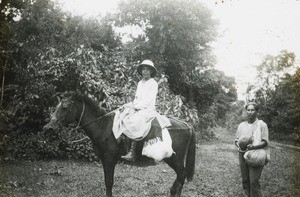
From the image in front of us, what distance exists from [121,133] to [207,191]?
10.8 ft

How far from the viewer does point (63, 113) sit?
626 cm

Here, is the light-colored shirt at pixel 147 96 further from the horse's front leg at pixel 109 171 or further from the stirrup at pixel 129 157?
the horse's front leg at pixel 109 171

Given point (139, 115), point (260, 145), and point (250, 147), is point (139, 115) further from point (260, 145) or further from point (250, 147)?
point (260, 145)

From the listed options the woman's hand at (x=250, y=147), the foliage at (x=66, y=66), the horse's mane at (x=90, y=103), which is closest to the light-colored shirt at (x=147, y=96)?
the horse's mane at (x=90, y=103)

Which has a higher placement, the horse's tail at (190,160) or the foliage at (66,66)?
the foliage at (66,66)

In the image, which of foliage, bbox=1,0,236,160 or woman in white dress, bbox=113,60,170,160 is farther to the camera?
foliage, bbox=1,0,236,160

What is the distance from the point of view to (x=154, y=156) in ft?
21.4

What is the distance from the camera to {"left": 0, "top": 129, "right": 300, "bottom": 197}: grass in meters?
7.68

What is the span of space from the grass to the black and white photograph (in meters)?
0.04

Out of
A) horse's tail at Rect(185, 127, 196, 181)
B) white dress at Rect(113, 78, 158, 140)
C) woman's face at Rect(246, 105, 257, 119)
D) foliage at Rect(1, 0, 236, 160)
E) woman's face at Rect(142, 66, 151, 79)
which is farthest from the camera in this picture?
foliage at Rect(1, 0, 236, 160)

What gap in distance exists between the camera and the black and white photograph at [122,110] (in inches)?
259

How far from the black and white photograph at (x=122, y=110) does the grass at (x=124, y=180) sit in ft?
0.12

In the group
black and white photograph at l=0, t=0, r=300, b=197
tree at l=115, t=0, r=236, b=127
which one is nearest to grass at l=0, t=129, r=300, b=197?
black and white photograph at l=0, t=0, r=300, b=197

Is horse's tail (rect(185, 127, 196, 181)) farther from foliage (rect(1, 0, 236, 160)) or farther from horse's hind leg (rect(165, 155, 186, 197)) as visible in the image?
foliage (rect(1, 0, 236, 160))
